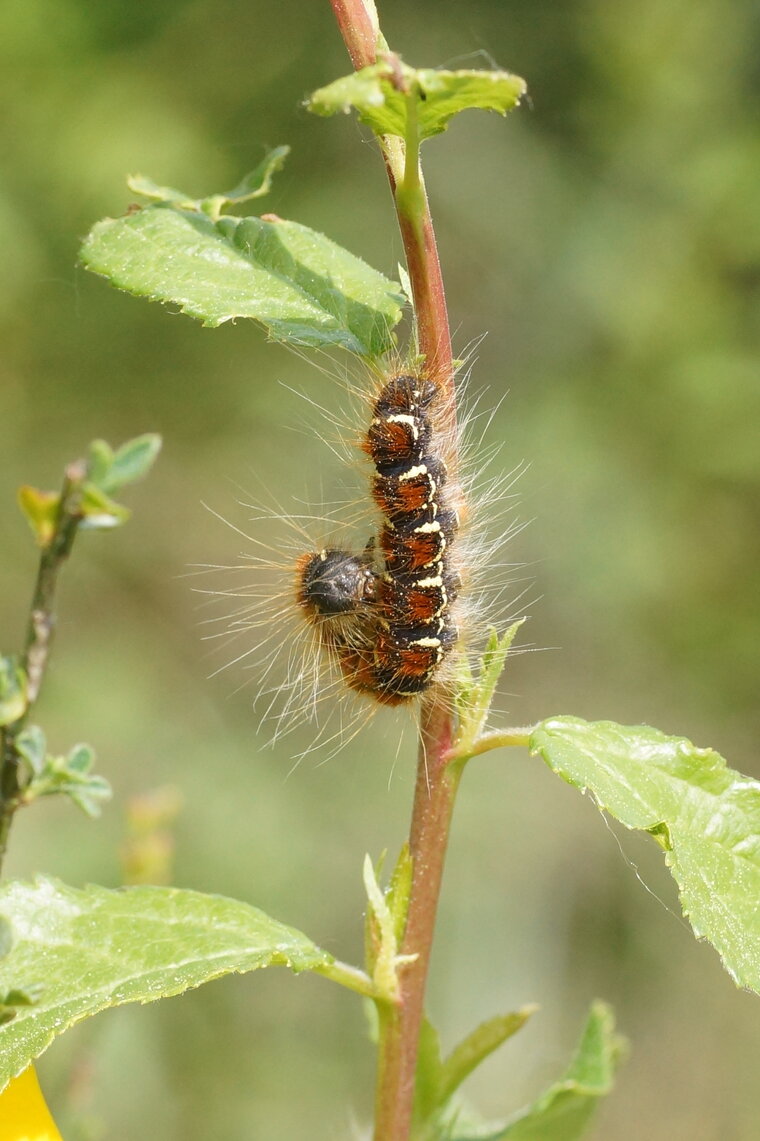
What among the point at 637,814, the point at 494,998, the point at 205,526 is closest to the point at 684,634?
the point at 494,998

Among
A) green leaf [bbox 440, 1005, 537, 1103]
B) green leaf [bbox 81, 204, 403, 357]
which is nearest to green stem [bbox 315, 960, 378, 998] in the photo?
green leaf [bbox 440, 1005, 537, 1103]

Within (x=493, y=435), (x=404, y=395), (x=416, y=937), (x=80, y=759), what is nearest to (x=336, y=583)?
(x=404, y=395)

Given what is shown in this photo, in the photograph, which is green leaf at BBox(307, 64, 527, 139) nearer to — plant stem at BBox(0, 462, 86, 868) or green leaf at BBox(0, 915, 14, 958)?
plant stem at BBox(0, 462, 86, 868)

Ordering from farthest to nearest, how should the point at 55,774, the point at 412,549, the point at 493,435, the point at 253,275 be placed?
the point at 493,435 < the point at 412,549 < the point at 253,275 < the point at 55,774

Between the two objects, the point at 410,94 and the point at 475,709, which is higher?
the point at 410,94

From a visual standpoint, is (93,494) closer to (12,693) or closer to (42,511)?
(42,511)

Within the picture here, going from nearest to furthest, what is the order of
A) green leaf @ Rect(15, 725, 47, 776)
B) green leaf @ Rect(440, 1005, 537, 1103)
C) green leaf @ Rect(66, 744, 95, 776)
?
green leaf @ Rect(15, 725, 47, 776), green leaf @ Rect(66, 744, 95, 776), green leaf @ Rect(440, 1005, 537, 1103)

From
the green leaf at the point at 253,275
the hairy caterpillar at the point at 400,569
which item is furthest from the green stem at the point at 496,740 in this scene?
the green leaf at the point at 253,275
